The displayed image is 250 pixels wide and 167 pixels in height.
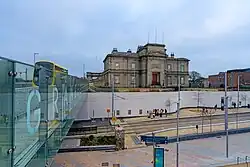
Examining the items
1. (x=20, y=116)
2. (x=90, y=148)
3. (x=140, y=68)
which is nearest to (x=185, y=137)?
(x=90, y=148)

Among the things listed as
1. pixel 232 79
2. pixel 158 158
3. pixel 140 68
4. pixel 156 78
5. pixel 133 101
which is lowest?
pixel 158 158

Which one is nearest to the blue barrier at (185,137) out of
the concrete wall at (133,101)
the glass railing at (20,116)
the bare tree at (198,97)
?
the concrete wall at (133,101)

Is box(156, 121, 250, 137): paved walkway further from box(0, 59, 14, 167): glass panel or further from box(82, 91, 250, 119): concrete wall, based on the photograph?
box(0, 59, 14, 167): glass panel

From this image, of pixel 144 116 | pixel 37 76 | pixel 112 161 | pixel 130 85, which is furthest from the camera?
pixel 130 85

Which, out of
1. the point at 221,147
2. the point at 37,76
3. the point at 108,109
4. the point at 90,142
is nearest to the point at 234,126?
the point at 221,147

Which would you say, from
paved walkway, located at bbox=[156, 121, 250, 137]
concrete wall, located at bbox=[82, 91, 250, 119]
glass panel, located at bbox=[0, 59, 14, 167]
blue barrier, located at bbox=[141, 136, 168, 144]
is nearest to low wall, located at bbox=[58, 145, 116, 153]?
blue barrier, located at bbox=[141, 136, 168, 144]

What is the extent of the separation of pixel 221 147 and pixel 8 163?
2071cm

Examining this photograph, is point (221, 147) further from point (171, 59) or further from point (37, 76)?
point (171, 59)

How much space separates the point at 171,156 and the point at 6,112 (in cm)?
1662

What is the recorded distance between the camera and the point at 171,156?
18234mm

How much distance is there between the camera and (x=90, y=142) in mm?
21031

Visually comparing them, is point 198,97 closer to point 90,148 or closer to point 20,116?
point 90,148

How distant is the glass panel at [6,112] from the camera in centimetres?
278

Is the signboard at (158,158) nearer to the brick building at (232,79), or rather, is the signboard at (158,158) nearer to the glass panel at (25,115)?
the glass panel at (25,115)
